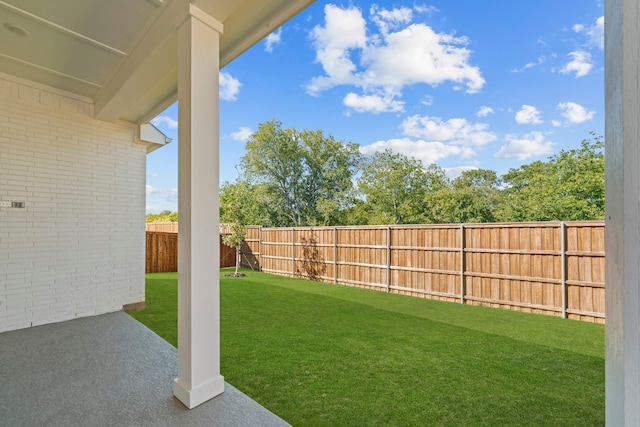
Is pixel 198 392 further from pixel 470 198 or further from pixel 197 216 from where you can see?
pixel 470 198

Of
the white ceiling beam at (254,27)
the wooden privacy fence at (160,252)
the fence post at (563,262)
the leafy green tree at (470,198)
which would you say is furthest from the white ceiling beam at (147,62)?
the leafy green tree at (470,198)

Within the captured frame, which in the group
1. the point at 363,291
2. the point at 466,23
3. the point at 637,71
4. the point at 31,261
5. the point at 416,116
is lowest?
the point at 363,291

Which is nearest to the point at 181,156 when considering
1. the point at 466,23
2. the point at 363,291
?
the point at 363,291

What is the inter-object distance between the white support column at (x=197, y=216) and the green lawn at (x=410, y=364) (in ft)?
1.47

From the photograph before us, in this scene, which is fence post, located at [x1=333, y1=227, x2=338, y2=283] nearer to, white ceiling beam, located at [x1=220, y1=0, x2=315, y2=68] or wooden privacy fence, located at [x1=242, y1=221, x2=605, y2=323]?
wooden privacy fence, located at [x1=242, y1=221, x2=605, y2=323]

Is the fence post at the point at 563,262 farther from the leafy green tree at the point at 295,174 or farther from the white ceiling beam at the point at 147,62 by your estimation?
the leafy green tree at the point at 295,174

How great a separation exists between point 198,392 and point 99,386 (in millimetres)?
935

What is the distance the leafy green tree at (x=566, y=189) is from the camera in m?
11.5

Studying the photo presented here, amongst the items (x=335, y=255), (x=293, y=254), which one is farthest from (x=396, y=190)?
(x=335, y=255)

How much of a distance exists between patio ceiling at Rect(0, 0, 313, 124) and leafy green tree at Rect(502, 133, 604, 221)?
1305 centimetres

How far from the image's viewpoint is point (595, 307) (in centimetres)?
438

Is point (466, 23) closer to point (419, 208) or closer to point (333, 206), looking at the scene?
point (419, 208)

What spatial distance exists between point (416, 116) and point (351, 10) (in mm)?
8296

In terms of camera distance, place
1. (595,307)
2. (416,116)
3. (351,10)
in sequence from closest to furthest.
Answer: (595,307)
(351,10)
(416,116)
